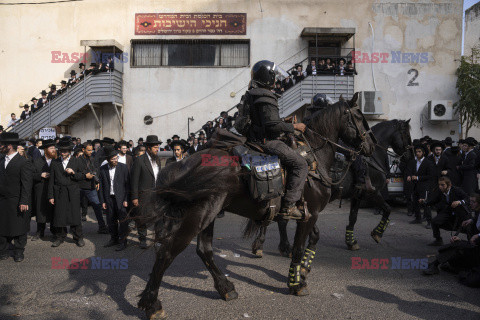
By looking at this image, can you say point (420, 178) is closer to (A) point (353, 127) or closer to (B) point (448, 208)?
(B) point (448, 208)

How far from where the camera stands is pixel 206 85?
20.8 m

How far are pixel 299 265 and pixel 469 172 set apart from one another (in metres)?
7.38

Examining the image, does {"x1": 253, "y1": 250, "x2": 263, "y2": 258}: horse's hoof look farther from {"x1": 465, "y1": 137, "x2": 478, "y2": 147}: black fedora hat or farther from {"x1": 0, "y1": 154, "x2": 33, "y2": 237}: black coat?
{"x1": 465, "y1": 137, "x2": 478, "y2": 147}: black fedora hat

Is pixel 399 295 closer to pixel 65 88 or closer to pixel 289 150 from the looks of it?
pixel 289 150

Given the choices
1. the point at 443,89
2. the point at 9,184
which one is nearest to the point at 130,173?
the point at 9,184

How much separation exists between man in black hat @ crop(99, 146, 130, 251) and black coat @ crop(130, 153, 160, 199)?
0.31m

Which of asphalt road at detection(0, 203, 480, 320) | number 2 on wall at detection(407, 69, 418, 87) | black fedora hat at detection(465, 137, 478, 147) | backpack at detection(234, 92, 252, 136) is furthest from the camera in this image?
number 2 on wall at detection(407, 69, 418, 87)

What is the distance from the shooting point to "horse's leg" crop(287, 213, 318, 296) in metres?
4.78

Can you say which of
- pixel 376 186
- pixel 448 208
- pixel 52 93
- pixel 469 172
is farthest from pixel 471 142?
pixel 52 93

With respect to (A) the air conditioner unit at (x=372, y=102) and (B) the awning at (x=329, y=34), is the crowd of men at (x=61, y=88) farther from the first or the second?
(A) the air conditioner unit at (x=372, y=102)

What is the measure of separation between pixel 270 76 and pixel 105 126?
61.2 ft

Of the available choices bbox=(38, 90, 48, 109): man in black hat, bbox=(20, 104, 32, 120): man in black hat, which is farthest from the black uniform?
bbox=(20, 104, 32, 120): man in black hat

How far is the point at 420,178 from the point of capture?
378 inches

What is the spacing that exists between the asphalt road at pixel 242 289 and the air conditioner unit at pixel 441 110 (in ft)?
50.2
